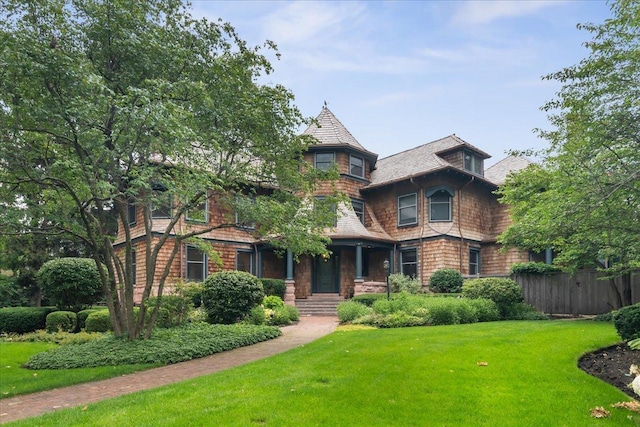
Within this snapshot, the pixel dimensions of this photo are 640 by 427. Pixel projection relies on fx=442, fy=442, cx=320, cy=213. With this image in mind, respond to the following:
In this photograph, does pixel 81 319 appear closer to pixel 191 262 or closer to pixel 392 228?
pixel 191 262

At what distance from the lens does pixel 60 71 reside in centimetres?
801

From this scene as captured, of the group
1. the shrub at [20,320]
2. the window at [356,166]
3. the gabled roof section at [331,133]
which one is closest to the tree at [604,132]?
the gabled roof section at [331,133]

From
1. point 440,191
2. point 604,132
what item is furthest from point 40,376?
point 440,191

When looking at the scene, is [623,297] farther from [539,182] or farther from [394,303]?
[394,303]

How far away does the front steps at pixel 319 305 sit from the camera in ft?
62.5

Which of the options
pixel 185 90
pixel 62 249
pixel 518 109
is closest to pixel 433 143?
pixel 518 109

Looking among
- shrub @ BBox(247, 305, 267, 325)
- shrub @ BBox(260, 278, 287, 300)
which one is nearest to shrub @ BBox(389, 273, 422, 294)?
shrub @ BBox(260, 278, 287, 300)

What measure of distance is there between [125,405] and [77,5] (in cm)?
804

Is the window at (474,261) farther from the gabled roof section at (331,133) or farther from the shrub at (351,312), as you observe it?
the shrub at (351,312)

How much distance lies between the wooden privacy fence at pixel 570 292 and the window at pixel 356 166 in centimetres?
953

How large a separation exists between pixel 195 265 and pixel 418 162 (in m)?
12.2

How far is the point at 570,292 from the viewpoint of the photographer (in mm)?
16625

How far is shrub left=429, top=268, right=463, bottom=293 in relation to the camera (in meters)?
19.4

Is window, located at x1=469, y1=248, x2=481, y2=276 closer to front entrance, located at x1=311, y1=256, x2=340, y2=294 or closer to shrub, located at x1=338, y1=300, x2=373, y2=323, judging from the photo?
front entrance, located at x1=311, y1=256, x2=340, y2=294
